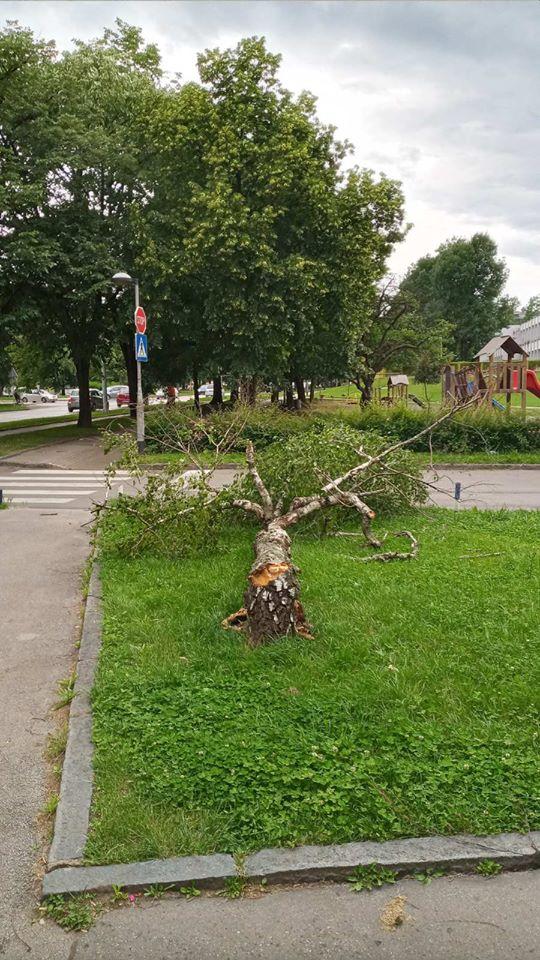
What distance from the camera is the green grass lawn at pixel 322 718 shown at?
301cm

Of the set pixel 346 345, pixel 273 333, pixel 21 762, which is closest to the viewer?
pixel 21 762

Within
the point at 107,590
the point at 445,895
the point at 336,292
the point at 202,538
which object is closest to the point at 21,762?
the point at 445,895

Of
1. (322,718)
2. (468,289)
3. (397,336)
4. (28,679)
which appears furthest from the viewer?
(468,289)

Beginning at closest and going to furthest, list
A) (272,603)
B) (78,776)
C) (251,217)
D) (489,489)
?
(78,776)
(272,603)
(489,489)
(251,217)

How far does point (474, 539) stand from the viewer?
822 cm

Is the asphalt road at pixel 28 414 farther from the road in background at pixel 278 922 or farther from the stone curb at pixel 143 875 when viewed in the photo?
the stone curb at pixel 143 875

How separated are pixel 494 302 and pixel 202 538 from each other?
93387mm

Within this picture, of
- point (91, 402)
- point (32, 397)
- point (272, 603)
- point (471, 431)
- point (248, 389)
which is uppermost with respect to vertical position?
point (248, 389)

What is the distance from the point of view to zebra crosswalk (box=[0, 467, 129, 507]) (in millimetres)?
13148

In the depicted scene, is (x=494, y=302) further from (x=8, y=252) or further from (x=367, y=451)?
(x=367, y=451)

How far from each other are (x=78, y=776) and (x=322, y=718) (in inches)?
52.4

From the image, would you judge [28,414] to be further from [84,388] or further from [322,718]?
[322,718]

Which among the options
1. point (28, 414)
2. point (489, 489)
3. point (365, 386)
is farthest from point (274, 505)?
point (28, 414)

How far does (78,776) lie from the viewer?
11.2 ft
